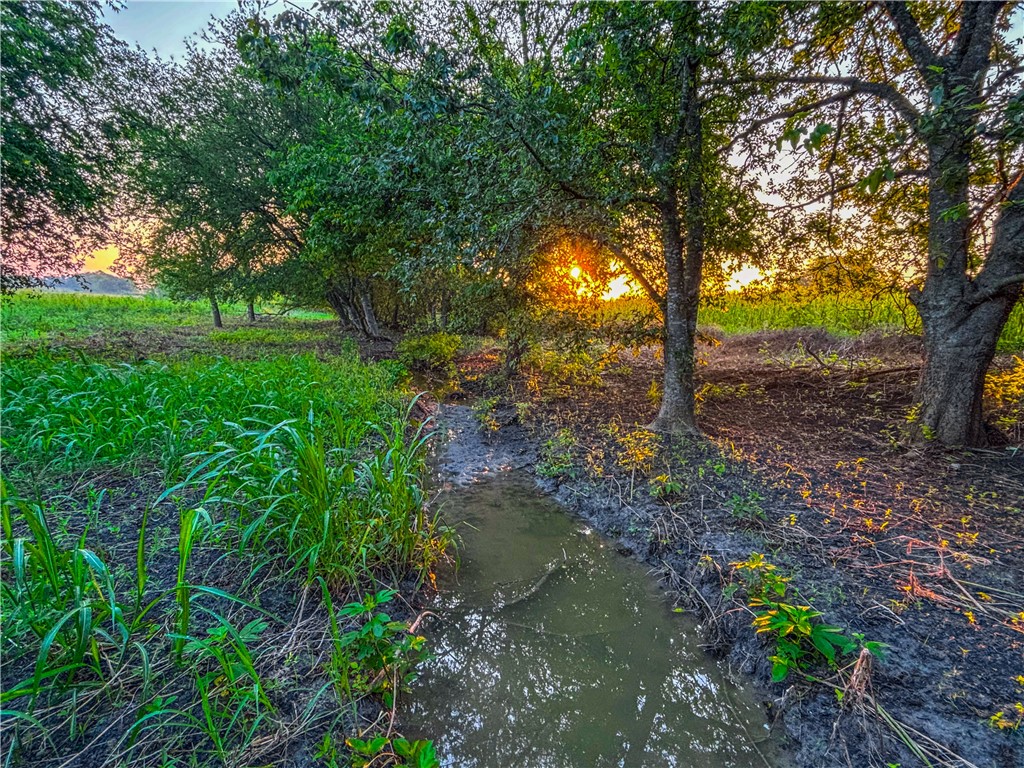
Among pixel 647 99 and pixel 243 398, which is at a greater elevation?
pixel 647 99

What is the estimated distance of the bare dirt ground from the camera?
1667 mm

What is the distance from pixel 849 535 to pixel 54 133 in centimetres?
1126

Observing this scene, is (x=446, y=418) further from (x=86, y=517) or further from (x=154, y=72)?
(x=154, y=72)

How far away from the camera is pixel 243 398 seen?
4371 mm

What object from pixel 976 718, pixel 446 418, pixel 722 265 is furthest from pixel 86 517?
pixel 722 265

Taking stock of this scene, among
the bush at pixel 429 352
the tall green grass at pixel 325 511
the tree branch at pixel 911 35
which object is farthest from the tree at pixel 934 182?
the bush at pixel 429 352

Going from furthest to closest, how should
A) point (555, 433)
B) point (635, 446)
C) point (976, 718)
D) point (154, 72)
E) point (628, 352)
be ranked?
1. point (628, 352)
2. point (154, 72)
3. point (555, 433)
4. point (635, 446)
5. point (976, 718)

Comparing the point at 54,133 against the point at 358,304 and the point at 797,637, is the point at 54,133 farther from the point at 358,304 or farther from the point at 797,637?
the point at 797,637

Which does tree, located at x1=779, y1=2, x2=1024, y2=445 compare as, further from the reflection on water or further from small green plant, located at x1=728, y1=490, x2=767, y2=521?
the reflection on water

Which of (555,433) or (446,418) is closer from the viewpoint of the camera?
(555,433)

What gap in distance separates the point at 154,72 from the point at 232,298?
15.9 ft

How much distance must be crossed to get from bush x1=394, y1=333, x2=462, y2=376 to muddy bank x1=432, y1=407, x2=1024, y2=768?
609 cm

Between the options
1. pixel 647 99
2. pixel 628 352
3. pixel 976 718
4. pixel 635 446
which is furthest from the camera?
pixel 628 352

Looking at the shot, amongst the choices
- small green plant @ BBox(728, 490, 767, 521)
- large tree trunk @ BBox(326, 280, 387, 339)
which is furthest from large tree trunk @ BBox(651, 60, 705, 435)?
large tree trunk @ BBox(326, 280, 387, 339)
